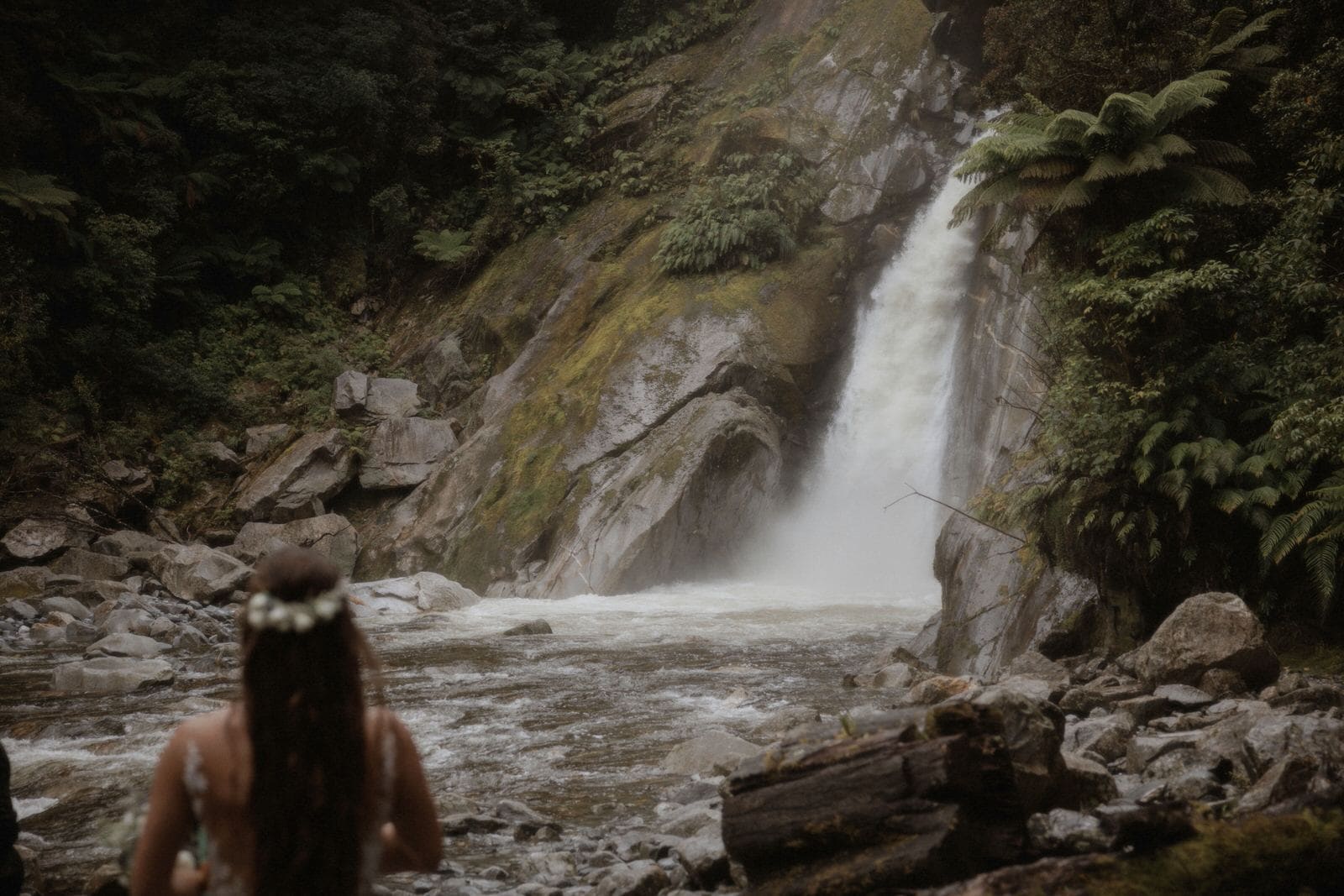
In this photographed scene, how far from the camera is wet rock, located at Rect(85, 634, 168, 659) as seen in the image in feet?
32.2

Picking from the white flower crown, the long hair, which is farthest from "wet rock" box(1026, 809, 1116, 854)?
the white flower crown

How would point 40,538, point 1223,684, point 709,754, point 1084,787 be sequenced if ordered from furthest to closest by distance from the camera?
point 40,538, point 709,754, point 1223,684, point 1084,787

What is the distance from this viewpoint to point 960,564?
30.7 feet

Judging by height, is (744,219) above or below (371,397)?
above

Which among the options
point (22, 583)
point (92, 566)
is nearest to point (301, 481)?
point (92, 566)

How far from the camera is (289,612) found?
176 cm

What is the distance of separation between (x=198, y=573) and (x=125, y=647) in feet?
12.7

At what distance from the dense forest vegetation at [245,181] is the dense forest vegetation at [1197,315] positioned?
15.5 metres

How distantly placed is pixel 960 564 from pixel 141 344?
1945cm

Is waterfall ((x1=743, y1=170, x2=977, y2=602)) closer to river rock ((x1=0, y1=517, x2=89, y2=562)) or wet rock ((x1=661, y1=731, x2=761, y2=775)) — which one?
wet rock ((x1=661, y1=731, x2=761, y2=775))

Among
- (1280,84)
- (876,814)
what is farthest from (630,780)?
(1280,84)

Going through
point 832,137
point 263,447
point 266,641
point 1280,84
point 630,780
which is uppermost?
point 832,137

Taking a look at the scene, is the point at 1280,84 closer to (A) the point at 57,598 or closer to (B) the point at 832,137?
(B) the point at 832,137

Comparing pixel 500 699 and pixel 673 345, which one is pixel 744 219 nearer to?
pixel 673 345
